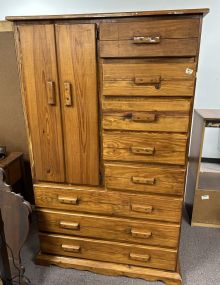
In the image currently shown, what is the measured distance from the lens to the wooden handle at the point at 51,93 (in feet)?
4.10

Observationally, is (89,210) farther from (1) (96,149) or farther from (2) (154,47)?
(2) (154,47)

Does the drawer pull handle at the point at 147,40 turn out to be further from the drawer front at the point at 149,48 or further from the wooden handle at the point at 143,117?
the wooden handle at the point at 143,117

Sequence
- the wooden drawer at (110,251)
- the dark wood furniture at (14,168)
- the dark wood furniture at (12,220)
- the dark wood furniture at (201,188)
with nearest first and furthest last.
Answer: the dark wood furniture at (12,220) → the wooden drawer at (110,251) → the dark wood furniture at (14,168) → the dark wood furniture at (201,188)

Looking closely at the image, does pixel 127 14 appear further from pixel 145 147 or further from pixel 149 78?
pixel 145 147

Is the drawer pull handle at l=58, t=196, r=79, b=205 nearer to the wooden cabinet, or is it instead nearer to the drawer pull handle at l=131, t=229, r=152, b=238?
the wooden cabinet

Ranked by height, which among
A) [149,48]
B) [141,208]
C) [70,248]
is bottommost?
[70,248]

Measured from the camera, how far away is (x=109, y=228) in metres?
1.48

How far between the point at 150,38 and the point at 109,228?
44.1 inches

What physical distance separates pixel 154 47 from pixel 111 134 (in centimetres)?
49

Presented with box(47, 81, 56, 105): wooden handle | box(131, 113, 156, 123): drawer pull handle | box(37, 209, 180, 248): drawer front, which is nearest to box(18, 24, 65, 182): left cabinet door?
box(47, 81, 56, 105): wooden handle

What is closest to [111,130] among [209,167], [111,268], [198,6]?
[111,268]

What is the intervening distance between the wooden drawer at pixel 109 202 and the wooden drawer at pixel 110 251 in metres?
0.23

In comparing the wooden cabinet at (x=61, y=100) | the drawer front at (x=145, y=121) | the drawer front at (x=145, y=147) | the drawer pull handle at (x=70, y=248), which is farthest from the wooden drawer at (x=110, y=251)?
the drawer front at (x=145, y=121)

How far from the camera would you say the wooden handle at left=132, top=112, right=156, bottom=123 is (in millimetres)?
1199
